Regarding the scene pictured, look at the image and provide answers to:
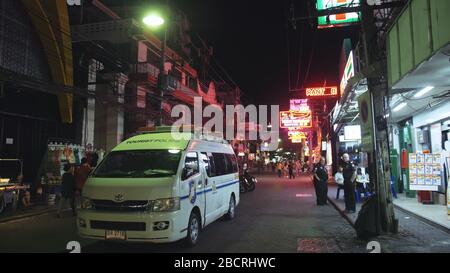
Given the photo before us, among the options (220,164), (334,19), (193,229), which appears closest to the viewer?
(193,229)

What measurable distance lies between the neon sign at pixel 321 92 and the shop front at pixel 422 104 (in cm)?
810

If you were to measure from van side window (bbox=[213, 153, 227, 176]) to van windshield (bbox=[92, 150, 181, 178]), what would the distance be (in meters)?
2.08

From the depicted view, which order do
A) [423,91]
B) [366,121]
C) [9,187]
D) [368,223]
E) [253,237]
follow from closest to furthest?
[368,223], [253,237], [366,121], [423,91], [9,187]

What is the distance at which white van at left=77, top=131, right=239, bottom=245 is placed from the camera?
6359 mm

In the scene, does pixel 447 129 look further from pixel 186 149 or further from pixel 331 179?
pixel 331 179

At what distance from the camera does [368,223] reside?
7.84m

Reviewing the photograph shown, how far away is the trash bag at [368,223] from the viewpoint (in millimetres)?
7820

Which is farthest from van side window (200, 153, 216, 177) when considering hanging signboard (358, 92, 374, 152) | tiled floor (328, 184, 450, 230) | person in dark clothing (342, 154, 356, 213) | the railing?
the railing

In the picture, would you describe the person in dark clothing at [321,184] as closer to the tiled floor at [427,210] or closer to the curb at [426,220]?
the tiled floor at [427,210]

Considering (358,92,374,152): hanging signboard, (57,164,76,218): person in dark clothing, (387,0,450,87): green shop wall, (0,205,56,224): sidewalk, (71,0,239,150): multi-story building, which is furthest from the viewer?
(71,0,239,150): multi-story building

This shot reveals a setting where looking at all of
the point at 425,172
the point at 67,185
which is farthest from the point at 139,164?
the point at 425,172

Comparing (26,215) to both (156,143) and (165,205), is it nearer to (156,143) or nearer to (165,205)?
(156,143)

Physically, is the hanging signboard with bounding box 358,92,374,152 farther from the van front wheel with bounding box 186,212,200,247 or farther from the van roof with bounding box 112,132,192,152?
the van front wheel with bounding box 186,212,200,247

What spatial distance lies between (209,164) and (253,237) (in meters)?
2.06
